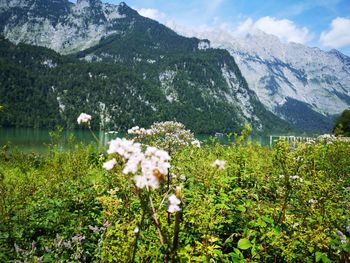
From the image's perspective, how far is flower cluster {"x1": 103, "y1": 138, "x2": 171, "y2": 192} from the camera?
271cm

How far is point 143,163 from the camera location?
9.13 feet

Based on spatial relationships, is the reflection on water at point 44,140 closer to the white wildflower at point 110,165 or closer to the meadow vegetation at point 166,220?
the meadow vegetation at point 166,220

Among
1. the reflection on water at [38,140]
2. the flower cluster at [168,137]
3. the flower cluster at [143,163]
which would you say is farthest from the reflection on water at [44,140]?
the flower cluster at [143,163]

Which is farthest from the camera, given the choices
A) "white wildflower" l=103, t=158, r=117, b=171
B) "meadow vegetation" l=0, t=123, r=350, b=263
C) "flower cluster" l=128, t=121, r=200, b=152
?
"flower cluster" l=128, t=121, r=200, b=152

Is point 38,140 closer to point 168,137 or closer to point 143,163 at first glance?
point 168,137

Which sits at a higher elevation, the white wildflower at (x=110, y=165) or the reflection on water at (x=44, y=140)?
the white wildflower at (x=110, y=165)

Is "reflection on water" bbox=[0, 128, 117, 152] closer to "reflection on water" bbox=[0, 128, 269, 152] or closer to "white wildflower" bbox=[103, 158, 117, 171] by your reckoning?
"reflection on water" bbox=[0, 128, 269, 152]

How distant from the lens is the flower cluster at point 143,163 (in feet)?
8.89

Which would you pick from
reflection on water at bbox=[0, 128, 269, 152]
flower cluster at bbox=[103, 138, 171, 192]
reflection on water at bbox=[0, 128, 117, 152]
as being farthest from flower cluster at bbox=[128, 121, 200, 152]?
flower cluster at bbox=[103, 138, 171, 192]

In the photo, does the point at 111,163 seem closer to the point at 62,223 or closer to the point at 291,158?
the point at 62,223

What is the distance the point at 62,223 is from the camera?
20.2ft

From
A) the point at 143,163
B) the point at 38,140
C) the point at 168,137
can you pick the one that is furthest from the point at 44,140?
the point at 143,163

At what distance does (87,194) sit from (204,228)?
354cm

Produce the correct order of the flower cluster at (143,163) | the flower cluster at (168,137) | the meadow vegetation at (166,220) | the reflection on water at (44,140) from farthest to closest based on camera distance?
the reflection on water at (44,140) < the flower cluster at (168,137) < the meadow vegetation at (166,220) < the flower cluster at (143,163)
